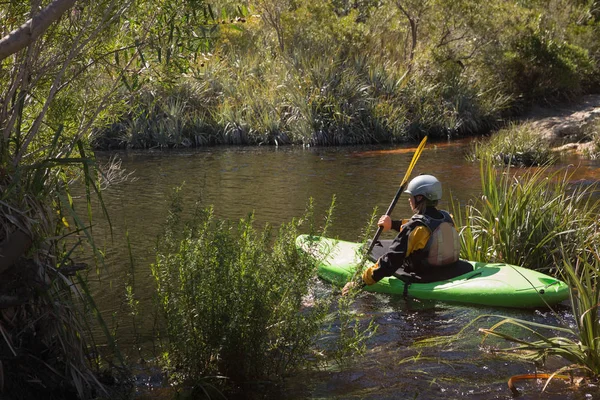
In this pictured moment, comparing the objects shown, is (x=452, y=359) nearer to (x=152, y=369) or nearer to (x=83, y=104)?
(x=152, y=369)

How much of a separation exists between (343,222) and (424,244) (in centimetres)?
319

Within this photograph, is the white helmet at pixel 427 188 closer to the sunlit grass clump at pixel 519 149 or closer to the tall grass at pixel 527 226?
the tall grass at pixel 527 226

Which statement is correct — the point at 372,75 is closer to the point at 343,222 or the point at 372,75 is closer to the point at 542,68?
the point at 542,68

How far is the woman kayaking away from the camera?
6254 millimetres

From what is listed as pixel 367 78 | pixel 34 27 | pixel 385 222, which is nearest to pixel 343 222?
pixel 385 222

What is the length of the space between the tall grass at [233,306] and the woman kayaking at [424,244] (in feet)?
5.75

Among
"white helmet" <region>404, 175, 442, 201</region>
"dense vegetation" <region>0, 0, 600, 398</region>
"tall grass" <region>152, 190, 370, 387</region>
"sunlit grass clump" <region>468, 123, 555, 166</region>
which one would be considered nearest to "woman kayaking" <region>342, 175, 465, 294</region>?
"white helmet" <region>404, 175, 442, 201</region>

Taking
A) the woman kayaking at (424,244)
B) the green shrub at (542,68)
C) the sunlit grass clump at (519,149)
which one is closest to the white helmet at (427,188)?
the woman kayaking at (424,244)

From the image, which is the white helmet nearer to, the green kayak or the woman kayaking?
the woman kayaking

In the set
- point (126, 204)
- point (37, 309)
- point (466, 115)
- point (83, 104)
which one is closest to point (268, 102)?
point (466, 115)

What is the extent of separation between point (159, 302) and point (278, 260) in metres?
0.68

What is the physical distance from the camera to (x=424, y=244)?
20.7 feet

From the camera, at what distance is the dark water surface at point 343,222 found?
4.73 metres

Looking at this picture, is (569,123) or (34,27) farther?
(569,123)
